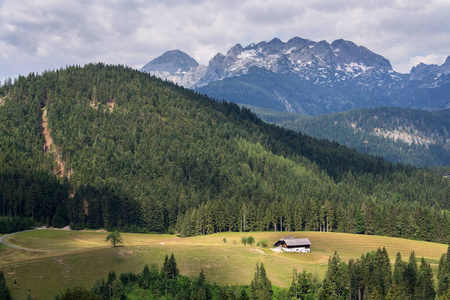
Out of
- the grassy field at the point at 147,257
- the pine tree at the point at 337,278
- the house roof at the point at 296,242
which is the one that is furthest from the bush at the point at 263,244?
the pine tree at the point at 337,278

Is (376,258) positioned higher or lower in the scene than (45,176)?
lower

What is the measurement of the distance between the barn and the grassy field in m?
2.85

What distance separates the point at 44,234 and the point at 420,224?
463ft

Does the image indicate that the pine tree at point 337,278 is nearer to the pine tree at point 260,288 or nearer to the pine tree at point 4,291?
the pine tree at point 260,288

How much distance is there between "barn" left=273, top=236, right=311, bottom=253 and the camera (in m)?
148

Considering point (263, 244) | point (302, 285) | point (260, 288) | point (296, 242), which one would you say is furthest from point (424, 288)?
point (263, 244)

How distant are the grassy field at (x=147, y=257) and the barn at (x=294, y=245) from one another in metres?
2.85

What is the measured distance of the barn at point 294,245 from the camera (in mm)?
147750

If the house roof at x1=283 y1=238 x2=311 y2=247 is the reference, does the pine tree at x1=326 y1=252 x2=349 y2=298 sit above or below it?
below

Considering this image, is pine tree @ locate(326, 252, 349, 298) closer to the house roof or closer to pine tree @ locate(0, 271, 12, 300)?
the house roof

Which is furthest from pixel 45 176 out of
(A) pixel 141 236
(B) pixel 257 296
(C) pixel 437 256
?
(C) pixel 437 256

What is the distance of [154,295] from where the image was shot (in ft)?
361

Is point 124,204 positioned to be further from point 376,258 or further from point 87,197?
point 376,258

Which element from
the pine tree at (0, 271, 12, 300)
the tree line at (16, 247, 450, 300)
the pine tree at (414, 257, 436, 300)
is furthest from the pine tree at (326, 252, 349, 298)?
the pine tree at (0, 271, 12, 300)
